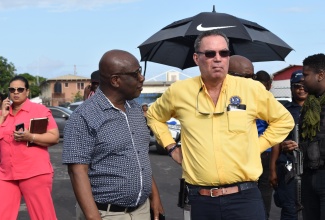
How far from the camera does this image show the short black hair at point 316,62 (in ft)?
17.4

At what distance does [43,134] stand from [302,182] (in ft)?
8.92

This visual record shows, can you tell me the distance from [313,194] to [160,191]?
610 cm

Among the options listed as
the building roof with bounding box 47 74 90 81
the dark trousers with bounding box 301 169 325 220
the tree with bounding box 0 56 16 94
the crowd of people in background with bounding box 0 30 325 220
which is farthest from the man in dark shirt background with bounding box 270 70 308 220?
the building roof with bounding box 47 74 90 81

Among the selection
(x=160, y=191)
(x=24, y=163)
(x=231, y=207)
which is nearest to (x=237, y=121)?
(x=231, y=207)

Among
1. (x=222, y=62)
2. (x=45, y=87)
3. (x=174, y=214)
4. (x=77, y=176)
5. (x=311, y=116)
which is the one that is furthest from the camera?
(x=45, y=87)

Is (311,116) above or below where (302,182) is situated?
above

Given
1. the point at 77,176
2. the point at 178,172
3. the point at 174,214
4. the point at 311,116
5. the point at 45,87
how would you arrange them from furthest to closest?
1. the point at 45,87
2. the point at 178,172
3. the point at 174,214
4. the point at 311,116
5. the point at 77,176

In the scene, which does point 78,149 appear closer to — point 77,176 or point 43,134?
point 77,176

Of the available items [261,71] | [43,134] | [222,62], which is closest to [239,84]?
[222,62]

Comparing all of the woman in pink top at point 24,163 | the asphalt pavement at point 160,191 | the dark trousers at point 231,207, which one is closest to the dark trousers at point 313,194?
the dark trousers at point 231,207

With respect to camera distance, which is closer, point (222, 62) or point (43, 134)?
point (222, 62)

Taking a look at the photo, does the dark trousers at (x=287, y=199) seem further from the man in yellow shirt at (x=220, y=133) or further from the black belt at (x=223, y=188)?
the black belt at (x=223, y=188)

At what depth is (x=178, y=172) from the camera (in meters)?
14.0

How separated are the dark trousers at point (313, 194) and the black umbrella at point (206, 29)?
1.93 meters
